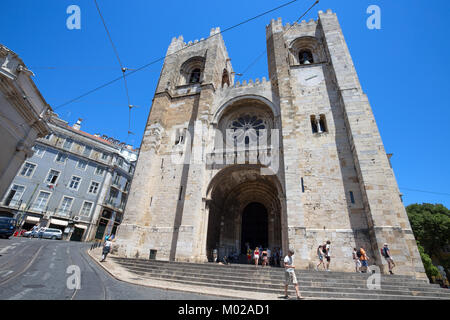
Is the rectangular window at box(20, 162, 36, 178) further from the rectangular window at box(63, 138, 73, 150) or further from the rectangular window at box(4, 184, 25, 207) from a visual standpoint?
the rectangular window at box(63, 138, 73, 150)

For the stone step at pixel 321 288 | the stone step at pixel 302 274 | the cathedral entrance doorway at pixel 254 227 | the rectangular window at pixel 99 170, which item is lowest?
the stone step at pixel 321 288

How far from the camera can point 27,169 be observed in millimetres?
21781

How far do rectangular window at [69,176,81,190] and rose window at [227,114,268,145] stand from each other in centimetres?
2045

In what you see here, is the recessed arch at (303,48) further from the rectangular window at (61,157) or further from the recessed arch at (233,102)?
the rectangular window at (61,157)

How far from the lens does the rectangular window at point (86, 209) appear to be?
23906mm

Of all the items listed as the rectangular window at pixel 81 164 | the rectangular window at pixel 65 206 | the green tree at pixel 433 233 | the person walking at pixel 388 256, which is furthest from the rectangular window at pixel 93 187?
the green tree at pixel 433 233

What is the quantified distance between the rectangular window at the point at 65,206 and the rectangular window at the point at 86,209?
1.26 metres

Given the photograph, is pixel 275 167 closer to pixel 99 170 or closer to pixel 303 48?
pixel 303 48

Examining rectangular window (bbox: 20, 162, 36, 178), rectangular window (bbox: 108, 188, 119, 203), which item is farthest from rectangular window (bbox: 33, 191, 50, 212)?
rectangular window (bbox: 108, 188, 119, 203)

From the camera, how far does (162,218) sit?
12.0 metres
